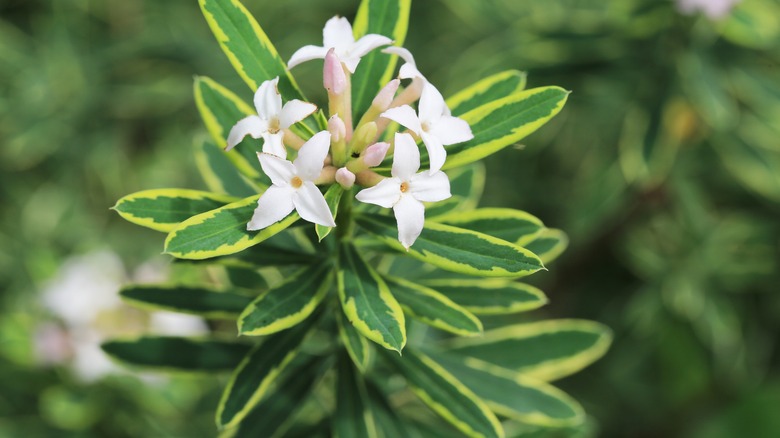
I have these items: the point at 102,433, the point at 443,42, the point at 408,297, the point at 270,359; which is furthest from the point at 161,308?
the point at 443,42

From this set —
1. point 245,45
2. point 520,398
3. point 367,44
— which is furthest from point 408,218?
point 520,398

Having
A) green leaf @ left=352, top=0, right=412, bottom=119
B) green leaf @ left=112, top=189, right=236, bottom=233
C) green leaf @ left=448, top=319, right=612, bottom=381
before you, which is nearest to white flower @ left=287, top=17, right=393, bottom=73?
green leaf @ left=352, top=0, right=412, bottom=119

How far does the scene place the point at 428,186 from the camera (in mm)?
938

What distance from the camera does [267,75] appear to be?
41.4 inches

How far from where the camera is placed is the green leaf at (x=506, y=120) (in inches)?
→ 38.9

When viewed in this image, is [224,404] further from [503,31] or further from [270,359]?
[503,31]

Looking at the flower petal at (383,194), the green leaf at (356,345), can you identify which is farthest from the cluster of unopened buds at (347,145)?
the green leaf at (356,345)

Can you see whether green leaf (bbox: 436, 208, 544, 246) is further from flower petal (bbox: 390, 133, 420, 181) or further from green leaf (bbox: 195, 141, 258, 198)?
green leaf (bbox: 195, 141, 258, 198)

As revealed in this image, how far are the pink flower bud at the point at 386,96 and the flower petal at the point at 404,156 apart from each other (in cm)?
10

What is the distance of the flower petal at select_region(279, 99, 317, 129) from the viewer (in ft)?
3.01

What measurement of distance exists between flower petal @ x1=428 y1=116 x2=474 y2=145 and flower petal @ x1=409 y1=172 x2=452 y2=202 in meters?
0.05

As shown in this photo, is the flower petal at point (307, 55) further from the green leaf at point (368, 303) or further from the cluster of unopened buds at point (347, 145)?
the green leaf at point (368, 303)

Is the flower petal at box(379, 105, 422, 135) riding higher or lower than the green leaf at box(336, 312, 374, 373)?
higher

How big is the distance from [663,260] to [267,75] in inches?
73.4
